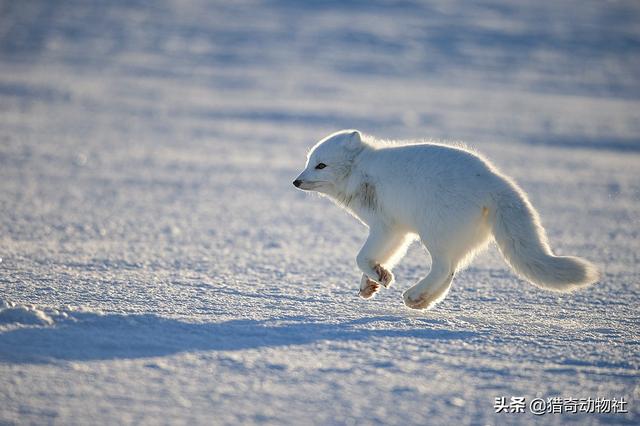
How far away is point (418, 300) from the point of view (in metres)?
4.33

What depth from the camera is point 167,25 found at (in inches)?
997

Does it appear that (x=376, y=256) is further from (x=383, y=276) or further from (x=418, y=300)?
(x=418, y=300)

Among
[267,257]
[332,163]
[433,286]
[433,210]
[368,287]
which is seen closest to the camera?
[433,210]

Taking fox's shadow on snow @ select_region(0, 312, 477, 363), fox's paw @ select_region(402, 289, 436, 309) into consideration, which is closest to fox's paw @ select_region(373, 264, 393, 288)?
fox's paw @ select_region(402, 289, 436, 309)

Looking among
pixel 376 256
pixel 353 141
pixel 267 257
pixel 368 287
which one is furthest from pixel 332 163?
pixel 267 257

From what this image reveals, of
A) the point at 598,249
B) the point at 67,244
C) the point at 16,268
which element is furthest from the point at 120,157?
the point at 598,249

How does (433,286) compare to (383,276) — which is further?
(383,276)

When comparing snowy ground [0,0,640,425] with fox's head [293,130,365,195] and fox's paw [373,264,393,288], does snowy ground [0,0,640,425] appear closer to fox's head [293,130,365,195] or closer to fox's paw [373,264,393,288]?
fox's paw [373,264,393,288]

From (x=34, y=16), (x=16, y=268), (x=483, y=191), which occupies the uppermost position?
(x=34, y=16)

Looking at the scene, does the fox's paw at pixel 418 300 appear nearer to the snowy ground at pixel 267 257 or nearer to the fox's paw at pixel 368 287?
the snowy ground at pixel 267 257

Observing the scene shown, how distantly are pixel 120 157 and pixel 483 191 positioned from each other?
6919 millimetres

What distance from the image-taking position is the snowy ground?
3.19m

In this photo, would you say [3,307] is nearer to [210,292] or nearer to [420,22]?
[210,292]

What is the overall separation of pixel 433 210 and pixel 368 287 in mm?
758
